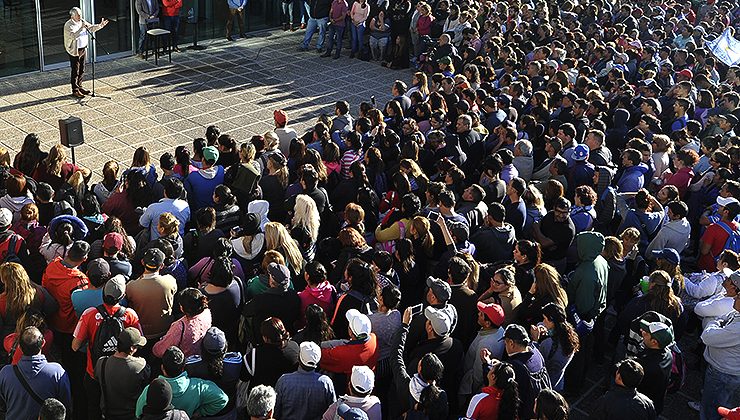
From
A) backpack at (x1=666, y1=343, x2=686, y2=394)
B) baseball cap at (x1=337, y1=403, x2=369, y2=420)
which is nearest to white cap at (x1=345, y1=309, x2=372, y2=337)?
baseball cap at (x1=337, y1=403, x2=369, y2=420)

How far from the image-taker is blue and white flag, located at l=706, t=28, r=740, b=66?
1454cm

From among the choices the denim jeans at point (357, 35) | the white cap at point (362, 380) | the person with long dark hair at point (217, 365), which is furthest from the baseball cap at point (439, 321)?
the denim jeans at point (357, 35)

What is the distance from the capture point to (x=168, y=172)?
8.53m

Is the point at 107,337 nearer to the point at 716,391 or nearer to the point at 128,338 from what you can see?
the point at 128,338

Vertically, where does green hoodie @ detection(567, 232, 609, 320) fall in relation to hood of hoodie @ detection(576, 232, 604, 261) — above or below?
below

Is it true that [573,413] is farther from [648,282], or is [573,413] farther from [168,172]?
[168,172]

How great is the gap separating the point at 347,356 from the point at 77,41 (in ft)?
33.4

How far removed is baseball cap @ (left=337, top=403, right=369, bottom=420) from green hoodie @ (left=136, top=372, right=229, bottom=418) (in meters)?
0.81

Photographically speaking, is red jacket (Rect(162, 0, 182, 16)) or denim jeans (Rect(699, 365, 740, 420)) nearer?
denim jeans (Rect(699, 365, 740, 420))

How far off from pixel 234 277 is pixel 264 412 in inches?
72.5

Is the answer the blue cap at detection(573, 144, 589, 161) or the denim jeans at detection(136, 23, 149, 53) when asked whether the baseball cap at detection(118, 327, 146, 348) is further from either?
the denim jeans at detection(136, 23, 149, 53)

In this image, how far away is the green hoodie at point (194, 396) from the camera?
5125mm

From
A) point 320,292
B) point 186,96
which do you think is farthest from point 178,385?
point 186,96

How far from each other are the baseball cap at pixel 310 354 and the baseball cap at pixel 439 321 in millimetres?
976
